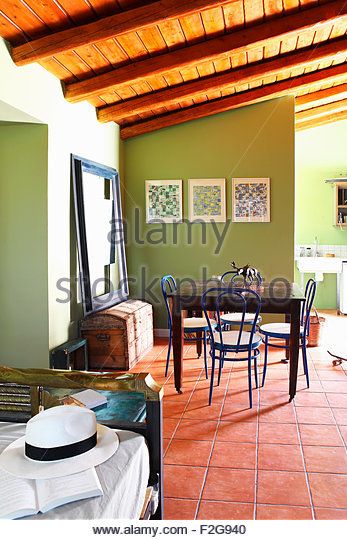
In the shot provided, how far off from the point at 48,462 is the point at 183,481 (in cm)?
153

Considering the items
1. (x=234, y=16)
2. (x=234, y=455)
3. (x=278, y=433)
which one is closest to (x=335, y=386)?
(x=278, y=433)

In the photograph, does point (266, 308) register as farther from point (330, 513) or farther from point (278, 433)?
point (330, 513)

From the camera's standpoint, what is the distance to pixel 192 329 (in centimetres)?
452

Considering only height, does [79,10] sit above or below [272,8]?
below

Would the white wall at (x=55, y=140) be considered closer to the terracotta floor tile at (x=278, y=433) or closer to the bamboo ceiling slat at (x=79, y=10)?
the bamboo ceiling slat at (x=79, y=10)

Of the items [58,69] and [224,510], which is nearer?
[224,510]

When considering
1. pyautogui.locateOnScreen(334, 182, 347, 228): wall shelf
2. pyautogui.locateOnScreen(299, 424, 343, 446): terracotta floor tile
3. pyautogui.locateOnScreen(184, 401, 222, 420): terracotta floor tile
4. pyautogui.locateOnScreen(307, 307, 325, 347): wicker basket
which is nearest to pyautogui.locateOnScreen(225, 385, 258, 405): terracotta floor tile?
pyautogui.locateOnScreen(184, 401, 222, 420): terracotta floor tile

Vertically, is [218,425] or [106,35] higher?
[106,35]

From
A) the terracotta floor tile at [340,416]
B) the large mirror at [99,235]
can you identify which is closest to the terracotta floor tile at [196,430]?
the terracotta floor tile at [340,416]

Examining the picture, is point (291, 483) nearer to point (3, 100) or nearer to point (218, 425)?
point (218, 425)

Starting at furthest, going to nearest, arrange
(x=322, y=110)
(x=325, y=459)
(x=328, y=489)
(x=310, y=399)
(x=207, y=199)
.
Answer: (x=322, y=110)
(x=207, y=199)
(x=310, y=399)
(x=325, y=459)
(x=328, y=489)

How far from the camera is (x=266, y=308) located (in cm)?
379

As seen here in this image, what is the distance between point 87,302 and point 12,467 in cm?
344
